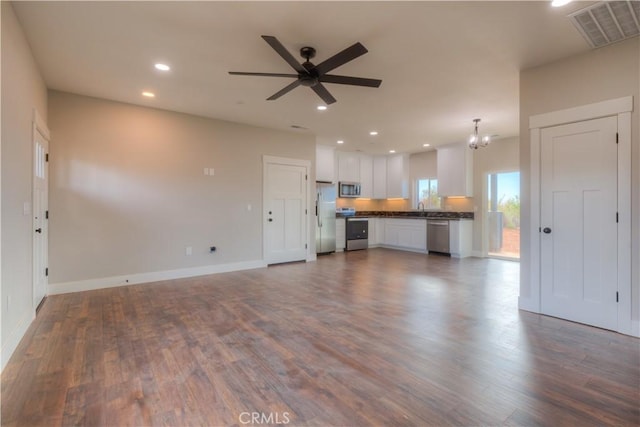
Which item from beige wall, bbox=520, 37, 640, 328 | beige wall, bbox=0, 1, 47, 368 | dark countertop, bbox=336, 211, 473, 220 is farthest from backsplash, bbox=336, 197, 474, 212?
beige wall, bbox=0, 1, 47, 368

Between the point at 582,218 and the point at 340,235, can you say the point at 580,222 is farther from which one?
the point at 340,235

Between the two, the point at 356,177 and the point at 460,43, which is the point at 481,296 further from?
the point at 356,177

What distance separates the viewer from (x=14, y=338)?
7.97ft

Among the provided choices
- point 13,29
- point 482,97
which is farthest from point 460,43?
point 13,29

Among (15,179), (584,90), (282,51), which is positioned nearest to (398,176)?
(584,90)

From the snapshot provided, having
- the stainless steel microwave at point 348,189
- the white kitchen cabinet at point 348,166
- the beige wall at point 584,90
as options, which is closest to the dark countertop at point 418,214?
the stainless steel microwave at point 348,189

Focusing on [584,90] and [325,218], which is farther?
[325,218]

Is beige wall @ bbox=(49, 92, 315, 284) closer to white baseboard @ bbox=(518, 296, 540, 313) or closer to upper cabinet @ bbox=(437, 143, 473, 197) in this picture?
white baseboard @ bbox=(518, 296, 540, 313)

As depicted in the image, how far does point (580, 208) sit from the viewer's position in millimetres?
2996

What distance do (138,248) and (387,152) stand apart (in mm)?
6389

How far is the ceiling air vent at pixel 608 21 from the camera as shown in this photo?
228 cm

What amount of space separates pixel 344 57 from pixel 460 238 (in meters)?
5.77

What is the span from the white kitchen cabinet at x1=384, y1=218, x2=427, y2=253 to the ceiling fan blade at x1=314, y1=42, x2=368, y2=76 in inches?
230

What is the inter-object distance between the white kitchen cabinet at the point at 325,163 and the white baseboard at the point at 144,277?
2732 millimetres
